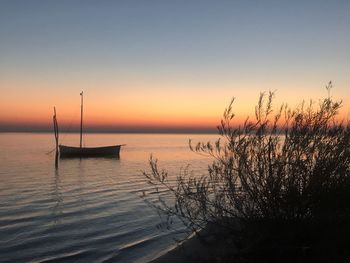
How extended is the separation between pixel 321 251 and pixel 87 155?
2131 inches

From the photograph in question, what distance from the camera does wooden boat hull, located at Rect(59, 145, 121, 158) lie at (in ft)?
194

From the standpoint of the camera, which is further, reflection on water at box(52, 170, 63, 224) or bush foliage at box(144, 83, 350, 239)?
reflection on water at box(52, 170, 63, 224)

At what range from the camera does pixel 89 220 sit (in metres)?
16.7

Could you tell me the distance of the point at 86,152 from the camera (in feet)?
196

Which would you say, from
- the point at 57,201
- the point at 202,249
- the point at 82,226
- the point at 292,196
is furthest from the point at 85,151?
the point at 292,196

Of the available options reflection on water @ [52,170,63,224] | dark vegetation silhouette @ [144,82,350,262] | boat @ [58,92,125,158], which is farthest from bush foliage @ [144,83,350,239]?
boat @ [58,92,125,158]

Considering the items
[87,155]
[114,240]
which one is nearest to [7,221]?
[114,240]

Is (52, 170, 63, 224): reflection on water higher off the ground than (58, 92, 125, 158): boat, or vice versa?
(58, 92, 125, 158): boat

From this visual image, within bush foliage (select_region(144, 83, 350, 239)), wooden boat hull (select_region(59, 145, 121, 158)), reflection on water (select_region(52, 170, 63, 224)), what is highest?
bush foliage (select_region(144, 83, 350, 239))

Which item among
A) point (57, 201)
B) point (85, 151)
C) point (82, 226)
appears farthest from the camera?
point (85, 151)

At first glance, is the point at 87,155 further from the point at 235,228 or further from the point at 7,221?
the point at 235,228

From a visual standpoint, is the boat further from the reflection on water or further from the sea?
the sea

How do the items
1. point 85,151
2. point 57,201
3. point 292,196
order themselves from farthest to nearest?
1. point 85,151
2. point 57,201
3. point 292,196

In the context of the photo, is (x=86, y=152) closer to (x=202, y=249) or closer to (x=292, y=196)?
(x=202, y=249)
